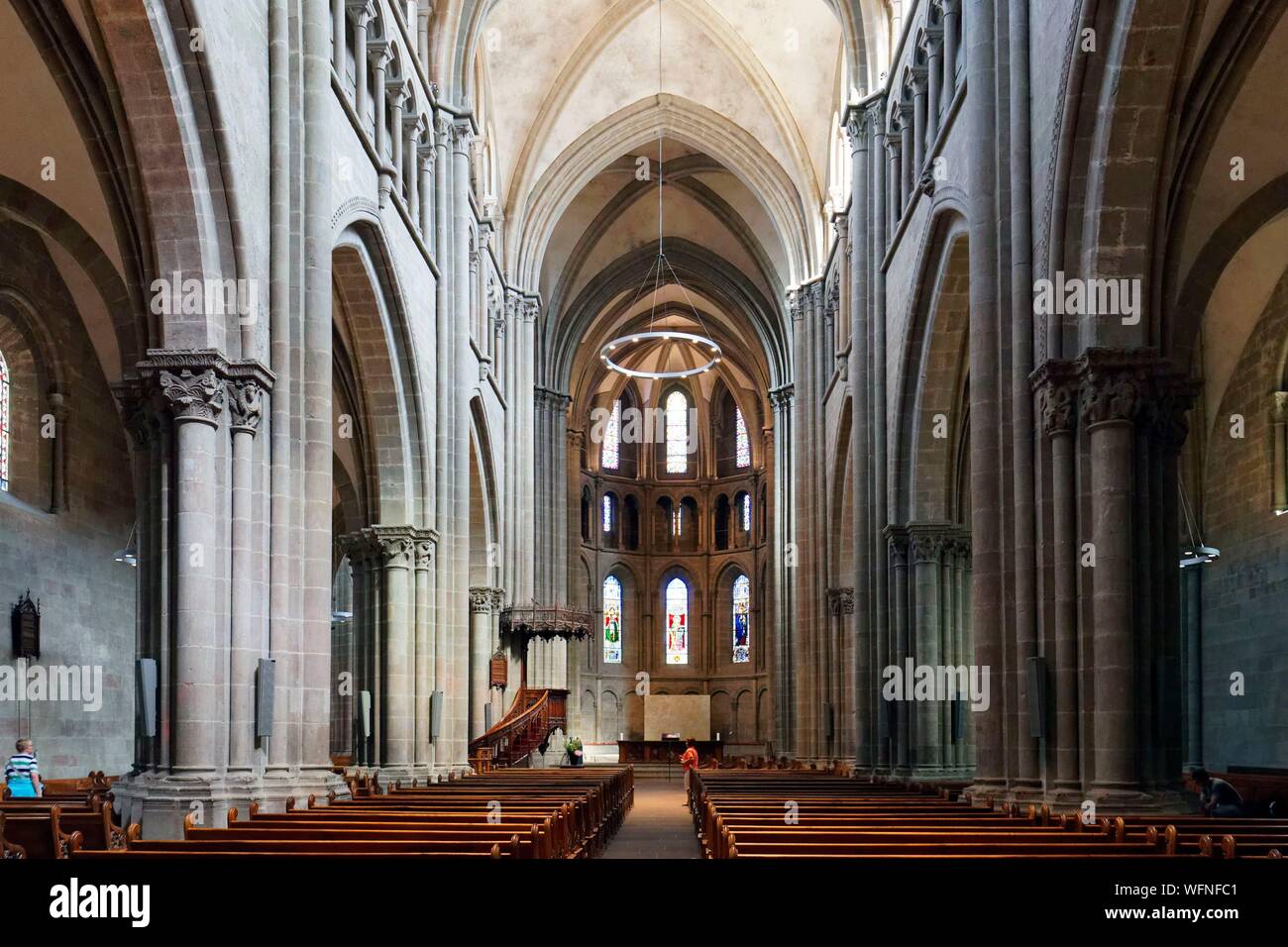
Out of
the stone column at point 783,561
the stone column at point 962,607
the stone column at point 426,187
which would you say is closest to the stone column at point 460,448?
the stone column at point 426,187

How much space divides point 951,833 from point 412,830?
3.93m

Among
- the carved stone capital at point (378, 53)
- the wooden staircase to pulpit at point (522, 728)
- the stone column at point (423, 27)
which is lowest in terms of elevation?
the wooden staircase to pulpit at point (522, 728)

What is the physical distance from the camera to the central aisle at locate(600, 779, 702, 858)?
1798cm

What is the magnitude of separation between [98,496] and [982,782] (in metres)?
15.5

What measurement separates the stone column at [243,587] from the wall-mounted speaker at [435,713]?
918cm

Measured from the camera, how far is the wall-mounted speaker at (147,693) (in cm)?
1369

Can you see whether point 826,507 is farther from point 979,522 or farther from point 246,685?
point 246,685

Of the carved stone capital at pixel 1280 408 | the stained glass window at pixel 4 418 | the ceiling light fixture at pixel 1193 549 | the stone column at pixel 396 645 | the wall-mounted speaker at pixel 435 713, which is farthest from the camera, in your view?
the wall-mounted speaker at pixel 435 713

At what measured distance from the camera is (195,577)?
13.9 meters

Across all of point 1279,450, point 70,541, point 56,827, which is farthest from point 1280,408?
point 70,541

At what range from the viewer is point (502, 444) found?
37.2m

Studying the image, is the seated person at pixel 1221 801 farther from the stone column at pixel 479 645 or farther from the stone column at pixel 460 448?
the stone column at pixel 479 645

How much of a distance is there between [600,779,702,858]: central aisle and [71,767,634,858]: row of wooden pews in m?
0.77
